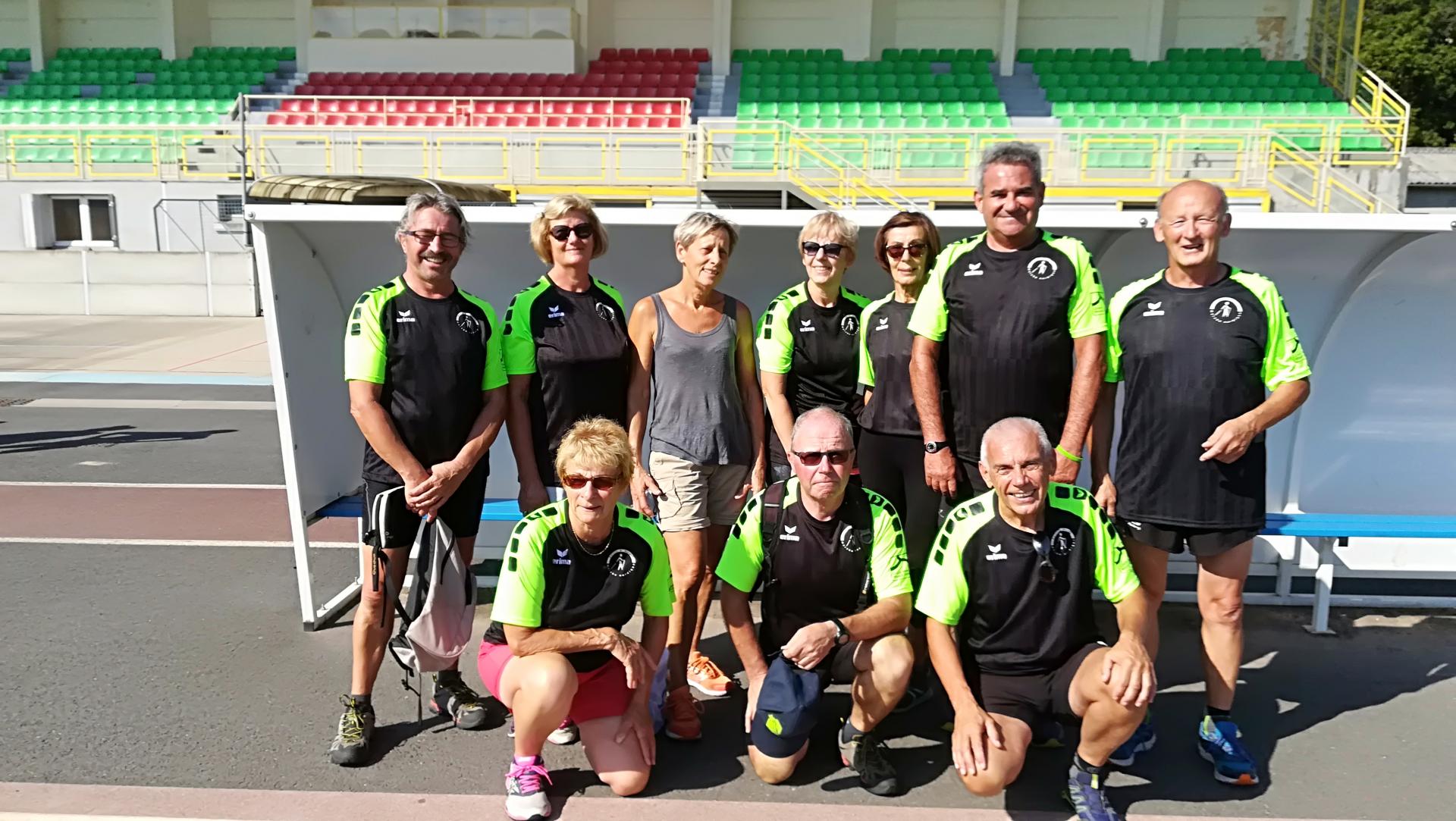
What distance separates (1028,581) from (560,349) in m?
1.75

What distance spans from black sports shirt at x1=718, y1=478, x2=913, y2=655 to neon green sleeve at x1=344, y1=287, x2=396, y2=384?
4.34 feet

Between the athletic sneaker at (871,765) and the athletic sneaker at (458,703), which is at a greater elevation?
the athletic sneaker at (871,765)

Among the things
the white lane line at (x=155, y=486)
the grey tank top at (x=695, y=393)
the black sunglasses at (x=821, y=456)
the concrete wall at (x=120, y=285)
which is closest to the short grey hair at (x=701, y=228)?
the grey tank top at (x=695, y=393)

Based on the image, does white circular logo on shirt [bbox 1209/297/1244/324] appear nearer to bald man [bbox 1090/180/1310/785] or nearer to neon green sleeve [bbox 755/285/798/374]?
bald man [bbox 1090/180/1310/785]

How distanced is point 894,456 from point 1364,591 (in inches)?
121

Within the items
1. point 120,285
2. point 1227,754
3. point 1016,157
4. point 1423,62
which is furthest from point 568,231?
point 1423,62

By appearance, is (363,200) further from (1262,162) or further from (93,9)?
(93,9)

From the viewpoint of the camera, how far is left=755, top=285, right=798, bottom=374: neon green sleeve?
12.1 feet

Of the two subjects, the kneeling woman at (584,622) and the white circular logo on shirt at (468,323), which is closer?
the kneeling woman at (584,622)

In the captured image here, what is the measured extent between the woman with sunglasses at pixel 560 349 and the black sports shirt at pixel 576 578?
43 centimetres

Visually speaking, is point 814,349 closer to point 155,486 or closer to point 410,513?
point 410,513

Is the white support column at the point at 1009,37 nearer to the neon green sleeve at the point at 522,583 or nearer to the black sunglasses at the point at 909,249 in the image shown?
the black sunglasses at the point at 909,249

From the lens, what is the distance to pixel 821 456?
9.89ft

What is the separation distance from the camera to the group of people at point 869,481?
3006 millimetres
